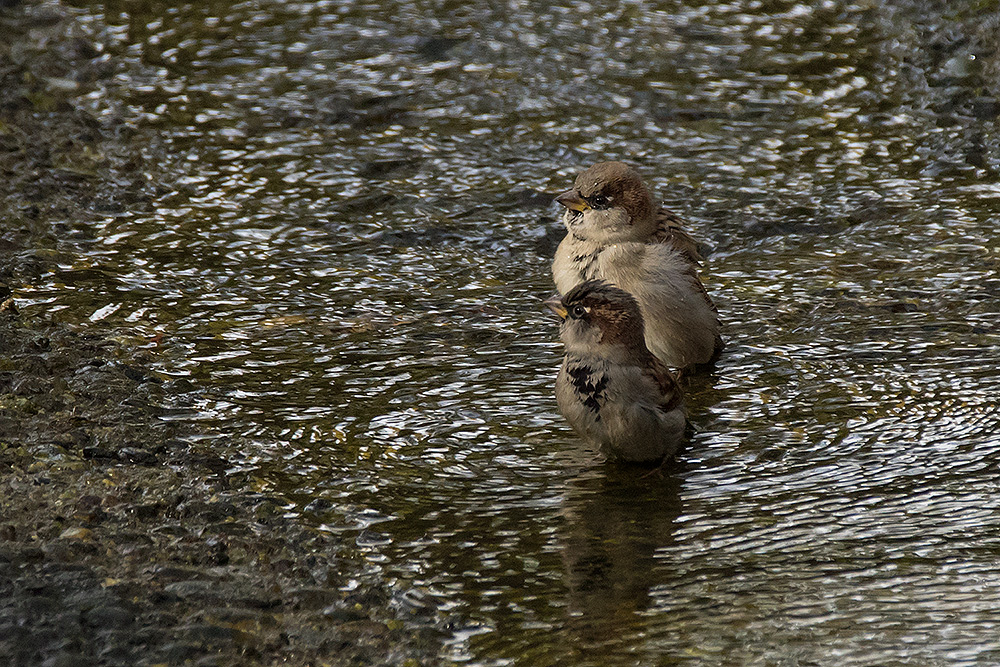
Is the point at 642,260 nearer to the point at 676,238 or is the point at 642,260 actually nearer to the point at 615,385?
the point at 676,238

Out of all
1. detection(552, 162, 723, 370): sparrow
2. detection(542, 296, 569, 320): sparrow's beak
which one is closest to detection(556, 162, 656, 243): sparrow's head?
detection(552, 162, 723, 370): sparrow

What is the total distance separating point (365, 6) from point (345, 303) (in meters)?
4.87

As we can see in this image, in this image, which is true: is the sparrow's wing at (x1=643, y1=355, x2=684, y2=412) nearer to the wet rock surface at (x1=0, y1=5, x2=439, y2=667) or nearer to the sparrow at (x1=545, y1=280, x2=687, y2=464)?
the sparrow at (x1=545, y1=280, x2=687, y2=464)

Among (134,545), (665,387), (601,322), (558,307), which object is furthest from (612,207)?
(134,545)

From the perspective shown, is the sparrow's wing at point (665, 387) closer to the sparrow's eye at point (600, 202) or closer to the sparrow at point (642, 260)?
the sparrow at point (642, 260)

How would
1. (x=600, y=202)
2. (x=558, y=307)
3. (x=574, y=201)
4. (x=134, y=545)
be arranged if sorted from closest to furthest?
(x=134, y=545)
(x=558, y=307)
(x=600, y=202)
(x=574, y=201)

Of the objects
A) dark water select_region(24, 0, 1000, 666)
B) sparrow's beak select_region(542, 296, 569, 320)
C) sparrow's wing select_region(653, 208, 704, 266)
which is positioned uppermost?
sparrow's beak select_region(542, 296, 569, 320)

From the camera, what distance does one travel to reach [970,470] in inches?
178

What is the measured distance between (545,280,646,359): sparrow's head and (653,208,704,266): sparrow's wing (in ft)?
2.93

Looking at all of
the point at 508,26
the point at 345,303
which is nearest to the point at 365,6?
the point at 508,26

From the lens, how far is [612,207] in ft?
18.6

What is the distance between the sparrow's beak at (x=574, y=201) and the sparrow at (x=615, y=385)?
97 centimetres

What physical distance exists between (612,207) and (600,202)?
7cm

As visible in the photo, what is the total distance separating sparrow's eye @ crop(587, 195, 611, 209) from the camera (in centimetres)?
570
